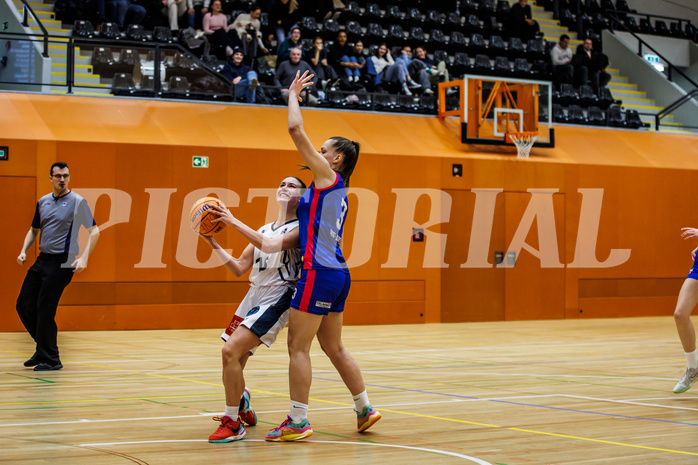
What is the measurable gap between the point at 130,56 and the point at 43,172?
2298 millimetres

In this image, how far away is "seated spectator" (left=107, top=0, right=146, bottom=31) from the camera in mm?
15539

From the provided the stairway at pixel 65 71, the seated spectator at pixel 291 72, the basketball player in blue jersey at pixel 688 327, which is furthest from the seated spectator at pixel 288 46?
the basketball player in blue jersey at pixel 688 327

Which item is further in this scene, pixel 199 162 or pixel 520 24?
pixel 520 24

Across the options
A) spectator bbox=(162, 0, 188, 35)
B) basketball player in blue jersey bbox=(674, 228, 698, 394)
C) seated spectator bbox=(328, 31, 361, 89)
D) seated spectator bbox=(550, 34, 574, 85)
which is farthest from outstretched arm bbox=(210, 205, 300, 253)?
seated spectator bbox=(550, 34, 574, 85)

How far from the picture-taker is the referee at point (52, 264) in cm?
809

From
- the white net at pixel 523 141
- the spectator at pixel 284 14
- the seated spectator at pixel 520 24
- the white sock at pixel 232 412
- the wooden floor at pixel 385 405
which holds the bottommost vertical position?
the wooden floor at pixel 385 405

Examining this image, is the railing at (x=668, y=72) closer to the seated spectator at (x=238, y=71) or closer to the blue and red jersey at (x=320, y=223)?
the seated spectator at (x=238, y=71)

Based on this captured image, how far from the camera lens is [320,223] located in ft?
16.0

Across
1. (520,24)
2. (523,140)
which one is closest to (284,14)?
(523,140)

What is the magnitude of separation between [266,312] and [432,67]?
1316 centimetres

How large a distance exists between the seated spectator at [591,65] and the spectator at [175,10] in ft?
29.1

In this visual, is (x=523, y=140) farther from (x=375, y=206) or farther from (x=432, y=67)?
(x=375, y=206)

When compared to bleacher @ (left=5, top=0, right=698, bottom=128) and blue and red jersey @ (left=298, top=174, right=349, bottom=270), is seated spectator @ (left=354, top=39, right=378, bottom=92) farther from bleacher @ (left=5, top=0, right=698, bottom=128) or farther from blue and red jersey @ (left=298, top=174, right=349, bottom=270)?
blue and red jersey @ (left=298, top=174, right=349, bottom=270)

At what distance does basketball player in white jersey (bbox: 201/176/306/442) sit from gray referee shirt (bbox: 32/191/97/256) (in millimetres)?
3649
